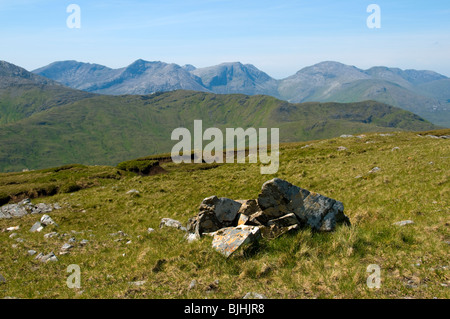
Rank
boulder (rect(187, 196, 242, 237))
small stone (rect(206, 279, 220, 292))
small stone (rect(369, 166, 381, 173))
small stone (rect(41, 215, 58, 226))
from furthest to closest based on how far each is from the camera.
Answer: small stone (rect(369, 166, 381, 173))
small stone (rect(41, 215, 58, 226))
boulder (rect(187, 196, 242, 237))
small stone (rect(206, 279, 220, 292))

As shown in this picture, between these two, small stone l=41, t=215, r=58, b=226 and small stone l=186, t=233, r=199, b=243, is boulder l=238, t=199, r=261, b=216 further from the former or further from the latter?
small stone l=41, t=215, r=58, b=226

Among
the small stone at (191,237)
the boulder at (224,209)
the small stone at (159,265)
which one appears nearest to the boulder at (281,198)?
the boulder at (224,209)

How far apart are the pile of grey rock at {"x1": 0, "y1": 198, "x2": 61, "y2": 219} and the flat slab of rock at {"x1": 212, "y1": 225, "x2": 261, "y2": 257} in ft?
80.9

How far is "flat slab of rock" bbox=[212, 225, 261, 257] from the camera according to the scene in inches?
460

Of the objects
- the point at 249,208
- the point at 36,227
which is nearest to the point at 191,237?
the point at 249,208

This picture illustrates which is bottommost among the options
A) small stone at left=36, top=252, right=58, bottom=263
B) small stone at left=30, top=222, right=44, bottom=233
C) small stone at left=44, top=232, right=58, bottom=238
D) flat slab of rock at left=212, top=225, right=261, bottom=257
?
small stone at left=30, top=222, right=44, bottom=233

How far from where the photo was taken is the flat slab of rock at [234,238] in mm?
11688

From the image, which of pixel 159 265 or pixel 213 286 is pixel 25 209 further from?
pixel 213 286

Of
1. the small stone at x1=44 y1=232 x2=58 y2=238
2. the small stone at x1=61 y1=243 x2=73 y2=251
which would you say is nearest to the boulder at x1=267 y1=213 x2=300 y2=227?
the small stone at x1=61 y1=243 x2=73 y2=251

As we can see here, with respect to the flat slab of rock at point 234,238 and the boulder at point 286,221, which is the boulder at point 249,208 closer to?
the flat slab of rock at point 234,238

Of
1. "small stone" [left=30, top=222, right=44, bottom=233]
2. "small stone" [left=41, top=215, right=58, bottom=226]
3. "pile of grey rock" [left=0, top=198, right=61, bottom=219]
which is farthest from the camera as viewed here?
"pile of grey rock" [left=0, top=198, right=61, bottom=219]

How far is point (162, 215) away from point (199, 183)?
405 inches

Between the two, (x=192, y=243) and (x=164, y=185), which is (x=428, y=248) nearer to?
(x=192, y=243)
